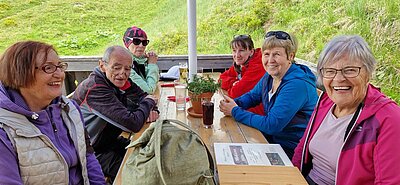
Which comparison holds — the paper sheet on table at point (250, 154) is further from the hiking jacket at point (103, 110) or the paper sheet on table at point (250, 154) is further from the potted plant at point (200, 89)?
the hiking jacket at point (103, 110)

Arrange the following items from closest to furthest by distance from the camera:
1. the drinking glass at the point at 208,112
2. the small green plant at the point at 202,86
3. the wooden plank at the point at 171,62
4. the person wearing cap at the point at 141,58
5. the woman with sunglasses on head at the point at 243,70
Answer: the drinking glass at the point at 208,112 → the small green plant at the point at 202,86 → the woman with sunglasses on head at the point at 243,70 → the person wearing cap at the point at 141,58 → the wooden plank at the point at 171,62

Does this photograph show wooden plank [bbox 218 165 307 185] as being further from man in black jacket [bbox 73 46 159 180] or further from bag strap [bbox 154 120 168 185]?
man in black jacket [bbox 73 46 159 180]

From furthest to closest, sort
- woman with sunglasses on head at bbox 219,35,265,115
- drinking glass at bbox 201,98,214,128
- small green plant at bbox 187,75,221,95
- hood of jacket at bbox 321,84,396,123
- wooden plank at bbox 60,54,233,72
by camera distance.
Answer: wooden plank at bbox 60,54,233,72
woman with sunglasses on head at bbox 219,35,265,115
small green plant at bbox 187,75,221,95
drinking glass at bbox 201,98,214,128
hood of jacket at bbox 321,84,396,123

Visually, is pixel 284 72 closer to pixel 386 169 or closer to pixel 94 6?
pixel 386 169

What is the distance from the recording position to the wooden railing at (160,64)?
12.7 feet

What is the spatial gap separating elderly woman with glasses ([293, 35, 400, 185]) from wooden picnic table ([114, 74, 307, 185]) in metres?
0.24

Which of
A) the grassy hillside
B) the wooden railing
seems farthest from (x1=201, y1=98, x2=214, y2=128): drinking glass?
the grassy hillside

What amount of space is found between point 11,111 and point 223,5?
590 centimetres

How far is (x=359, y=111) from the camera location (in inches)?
52.6

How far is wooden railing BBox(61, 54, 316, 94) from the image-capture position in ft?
12.7

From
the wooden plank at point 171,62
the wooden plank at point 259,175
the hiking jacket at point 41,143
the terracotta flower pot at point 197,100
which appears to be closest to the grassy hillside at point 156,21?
the wooden plank at point 171,62

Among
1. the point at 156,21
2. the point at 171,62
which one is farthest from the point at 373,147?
the point at 156,21

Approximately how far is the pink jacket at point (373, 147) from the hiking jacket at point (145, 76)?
1.68m

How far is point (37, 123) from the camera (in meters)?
1.24
